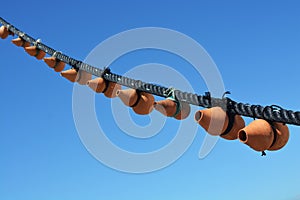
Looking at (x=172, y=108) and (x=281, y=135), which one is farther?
(x=172, y=108)

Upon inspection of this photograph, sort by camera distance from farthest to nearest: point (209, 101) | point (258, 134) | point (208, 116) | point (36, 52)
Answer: point (36, 52) → point (209, 101) → point (208, 116) → point (258, 134)

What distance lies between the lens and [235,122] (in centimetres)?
499

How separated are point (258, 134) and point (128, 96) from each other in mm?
2318

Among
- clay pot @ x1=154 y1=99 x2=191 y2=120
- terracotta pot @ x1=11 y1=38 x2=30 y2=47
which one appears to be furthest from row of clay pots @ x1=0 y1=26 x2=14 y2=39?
clay pot @ x1=154 y1=99 x2=191 y2=120

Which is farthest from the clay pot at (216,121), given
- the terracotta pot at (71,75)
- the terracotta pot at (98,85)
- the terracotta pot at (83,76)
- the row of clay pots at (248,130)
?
the terracotta pot at (71,75)

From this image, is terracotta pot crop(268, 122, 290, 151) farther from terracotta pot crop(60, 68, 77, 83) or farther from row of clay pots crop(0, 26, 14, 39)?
row of clay pots crop(0, 26, 14, 39)

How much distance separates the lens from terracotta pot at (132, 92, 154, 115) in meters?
6.27

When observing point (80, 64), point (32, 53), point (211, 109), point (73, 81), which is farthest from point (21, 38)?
point (211, 109)

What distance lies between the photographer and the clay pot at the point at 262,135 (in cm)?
459

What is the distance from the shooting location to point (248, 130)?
462cm

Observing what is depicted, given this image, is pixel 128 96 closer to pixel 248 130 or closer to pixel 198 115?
pixel 198 115

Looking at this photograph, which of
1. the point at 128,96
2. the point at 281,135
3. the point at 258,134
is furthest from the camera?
the point at 128,96

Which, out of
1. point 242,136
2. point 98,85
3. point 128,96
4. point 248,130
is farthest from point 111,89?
point 248,130

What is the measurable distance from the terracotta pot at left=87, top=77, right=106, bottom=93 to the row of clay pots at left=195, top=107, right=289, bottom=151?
2.47m
